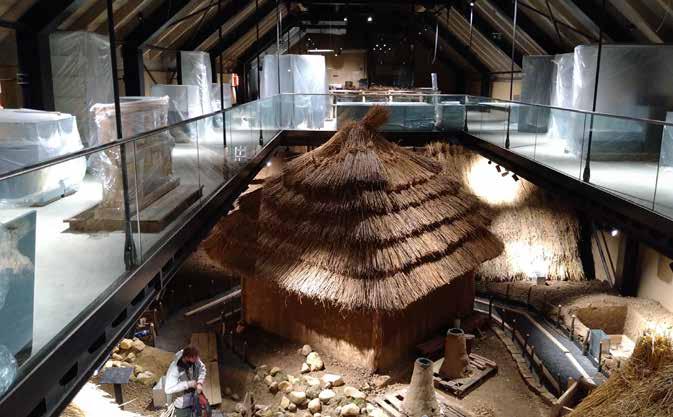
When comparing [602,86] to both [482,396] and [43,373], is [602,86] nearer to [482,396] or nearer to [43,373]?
[482,396]

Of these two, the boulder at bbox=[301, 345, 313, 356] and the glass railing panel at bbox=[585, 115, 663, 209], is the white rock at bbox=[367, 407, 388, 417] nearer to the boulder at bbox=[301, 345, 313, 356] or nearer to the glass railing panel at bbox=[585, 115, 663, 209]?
the boulder at bbox=[301, 345, 313, 356]

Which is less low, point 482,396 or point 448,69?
point 448,69

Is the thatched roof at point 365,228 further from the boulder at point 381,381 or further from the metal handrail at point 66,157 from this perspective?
the metal handrail at point 66,157

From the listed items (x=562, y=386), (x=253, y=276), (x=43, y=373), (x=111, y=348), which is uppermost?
(x=43, y=373)

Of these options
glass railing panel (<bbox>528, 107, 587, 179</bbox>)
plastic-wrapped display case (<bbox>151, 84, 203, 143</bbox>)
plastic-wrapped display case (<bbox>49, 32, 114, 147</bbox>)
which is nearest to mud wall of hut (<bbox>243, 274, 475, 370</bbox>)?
glass railing panel (<bbox>528, 107, 587, 179</bbox>)

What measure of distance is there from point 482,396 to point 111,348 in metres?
6.60

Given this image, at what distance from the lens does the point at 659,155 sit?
6.32 meters

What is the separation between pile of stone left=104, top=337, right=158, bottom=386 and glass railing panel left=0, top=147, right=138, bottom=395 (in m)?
4.45

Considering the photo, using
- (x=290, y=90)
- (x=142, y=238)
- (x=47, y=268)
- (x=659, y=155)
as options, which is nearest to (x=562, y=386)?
(x=659, y=155)

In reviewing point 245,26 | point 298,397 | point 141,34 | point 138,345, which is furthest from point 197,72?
point 298,397

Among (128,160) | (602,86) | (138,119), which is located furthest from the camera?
(602,86)

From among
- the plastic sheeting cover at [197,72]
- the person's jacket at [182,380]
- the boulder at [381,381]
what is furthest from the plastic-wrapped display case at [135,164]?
the plastic sheeting cover at [197,72]

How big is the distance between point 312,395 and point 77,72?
22.4 ft

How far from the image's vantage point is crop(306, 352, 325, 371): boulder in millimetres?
9320
